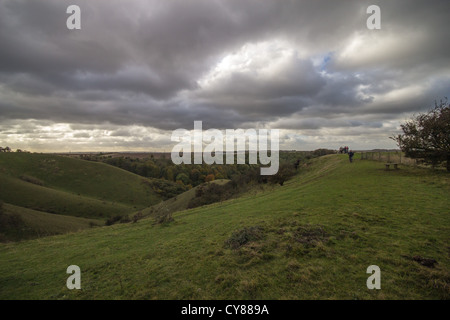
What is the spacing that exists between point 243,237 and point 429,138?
2307 cm

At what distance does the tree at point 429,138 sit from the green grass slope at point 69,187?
74.2m

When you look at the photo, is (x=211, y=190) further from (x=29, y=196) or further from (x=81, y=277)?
(x=29, y=196)

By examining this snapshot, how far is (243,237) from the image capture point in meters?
9.69

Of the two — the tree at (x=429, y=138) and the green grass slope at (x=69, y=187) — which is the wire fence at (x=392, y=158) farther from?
the green grass slope at (x=69, y=187)

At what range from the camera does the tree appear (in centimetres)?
1880

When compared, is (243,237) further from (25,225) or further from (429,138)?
(25,225)

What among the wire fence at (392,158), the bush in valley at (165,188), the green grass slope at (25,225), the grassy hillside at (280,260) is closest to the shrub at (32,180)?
the bush in valley at (165,188)

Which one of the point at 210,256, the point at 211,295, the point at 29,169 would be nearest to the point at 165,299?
the point at 211,295

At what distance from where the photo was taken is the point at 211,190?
54938 millimetres

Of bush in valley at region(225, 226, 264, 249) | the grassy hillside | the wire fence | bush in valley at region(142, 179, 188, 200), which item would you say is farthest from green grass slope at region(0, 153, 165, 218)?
the wire fence

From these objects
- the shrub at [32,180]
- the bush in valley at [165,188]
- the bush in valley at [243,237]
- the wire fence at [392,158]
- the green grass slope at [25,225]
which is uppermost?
the wire fence at [392,158]

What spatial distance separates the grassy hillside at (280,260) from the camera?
19.1 ft

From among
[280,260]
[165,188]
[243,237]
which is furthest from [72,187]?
[280,260]
